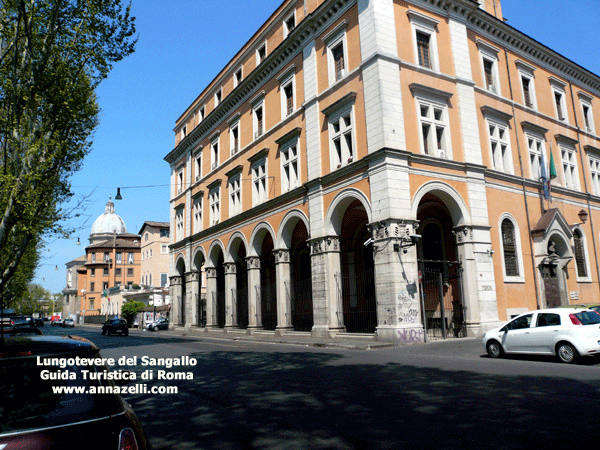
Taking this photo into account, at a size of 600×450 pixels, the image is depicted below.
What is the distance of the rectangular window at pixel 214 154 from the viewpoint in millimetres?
36188

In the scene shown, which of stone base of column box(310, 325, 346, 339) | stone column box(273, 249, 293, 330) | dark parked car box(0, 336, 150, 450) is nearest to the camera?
dark parked car box(0, 336, 150, 450)

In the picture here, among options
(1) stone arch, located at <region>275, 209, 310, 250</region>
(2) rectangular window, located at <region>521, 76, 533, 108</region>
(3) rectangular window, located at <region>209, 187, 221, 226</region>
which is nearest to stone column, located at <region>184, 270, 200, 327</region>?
(3) rectangular window, located at <region>209, 187, 221, 226</region>

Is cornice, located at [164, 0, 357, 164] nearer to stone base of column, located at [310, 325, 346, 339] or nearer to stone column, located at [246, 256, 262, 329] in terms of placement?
stone column, located at [246, 256, 262, 329]

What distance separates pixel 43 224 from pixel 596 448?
17144mm

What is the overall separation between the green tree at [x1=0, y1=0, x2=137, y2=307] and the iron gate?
15314 mm

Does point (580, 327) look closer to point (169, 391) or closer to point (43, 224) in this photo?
point (169, 391)

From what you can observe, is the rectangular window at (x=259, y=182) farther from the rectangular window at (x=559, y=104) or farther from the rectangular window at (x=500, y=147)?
the rectangular window at (x=559, y=104)

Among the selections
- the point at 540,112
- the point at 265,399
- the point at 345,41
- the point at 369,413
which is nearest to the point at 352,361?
the point at 265,399

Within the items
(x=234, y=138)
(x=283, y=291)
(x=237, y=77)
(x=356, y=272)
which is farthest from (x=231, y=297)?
(x=237, y=77)

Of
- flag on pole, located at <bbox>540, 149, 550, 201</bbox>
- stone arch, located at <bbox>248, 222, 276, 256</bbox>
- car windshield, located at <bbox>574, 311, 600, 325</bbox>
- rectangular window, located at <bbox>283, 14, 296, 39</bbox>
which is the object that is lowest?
car windshield, located at <bbox>574, 311, 600, 325</bbox>

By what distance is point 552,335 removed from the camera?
40.4 feet

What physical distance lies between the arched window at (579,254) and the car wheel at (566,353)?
56.5 ft

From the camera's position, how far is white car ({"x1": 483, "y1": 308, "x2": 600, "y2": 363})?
38.4 ft

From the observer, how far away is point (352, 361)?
1315 cm
